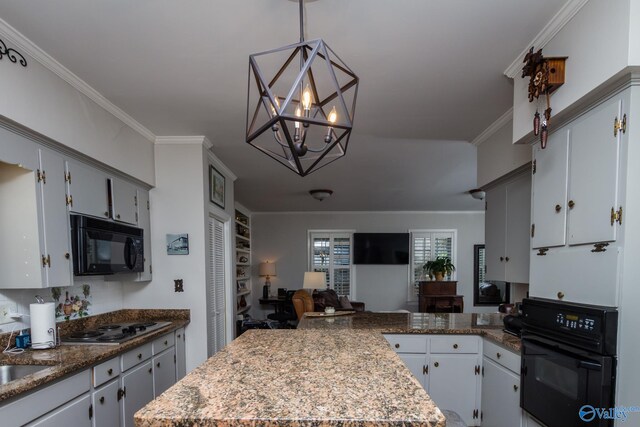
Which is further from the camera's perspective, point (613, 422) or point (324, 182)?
point (324, 182)

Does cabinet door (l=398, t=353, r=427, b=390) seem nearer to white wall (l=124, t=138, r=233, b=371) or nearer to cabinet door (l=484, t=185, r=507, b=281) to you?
cabinet door (l=484, t=185, r=507, b=281)

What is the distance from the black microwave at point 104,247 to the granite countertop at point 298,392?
56.1 inches

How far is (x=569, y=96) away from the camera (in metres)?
1.52

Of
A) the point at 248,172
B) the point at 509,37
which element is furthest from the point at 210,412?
the point at 248,172

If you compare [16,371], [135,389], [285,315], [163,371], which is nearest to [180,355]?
[163,371]

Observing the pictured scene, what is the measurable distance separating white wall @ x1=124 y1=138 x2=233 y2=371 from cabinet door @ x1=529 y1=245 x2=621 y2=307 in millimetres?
2589

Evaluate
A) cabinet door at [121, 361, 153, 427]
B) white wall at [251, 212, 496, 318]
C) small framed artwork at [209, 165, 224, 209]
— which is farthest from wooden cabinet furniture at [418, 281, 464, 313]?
cabinet door at [121, 361, 153, 427]

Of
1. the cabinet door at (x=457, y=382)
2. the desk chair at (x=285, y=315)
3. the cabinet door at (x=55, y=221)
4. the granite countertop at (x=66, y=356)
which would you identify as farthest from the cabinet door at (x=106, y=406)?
the desk chair at (x=285, y=315)

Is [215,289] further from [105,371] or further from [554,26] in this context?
[554,26]

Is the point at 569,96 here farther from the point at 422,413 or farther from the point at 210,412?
the point at 210,412

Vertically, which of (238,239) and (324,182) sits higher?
(324,182)

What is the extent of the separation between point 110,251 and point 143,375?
3.09ft

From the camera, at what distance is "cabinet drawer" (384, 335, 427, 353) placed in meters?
2.69

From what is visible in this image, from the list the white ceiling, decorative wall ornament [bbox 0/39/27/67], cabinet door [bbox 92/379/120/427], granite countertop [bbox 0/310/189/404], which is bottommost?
cabinet door [bbox 92/379/120/427]
